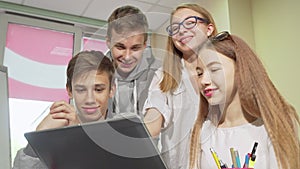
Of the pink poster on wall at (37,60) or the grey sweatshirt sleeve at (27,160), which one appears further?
the pink poster on wall at (37,60)

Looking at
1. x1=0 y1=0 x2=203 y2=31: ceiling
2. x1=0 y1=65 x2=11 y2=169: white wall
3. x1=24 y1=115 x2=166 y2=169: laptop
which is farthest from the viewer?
x1=0 y1=0 x2=203 y2=31: ceiling

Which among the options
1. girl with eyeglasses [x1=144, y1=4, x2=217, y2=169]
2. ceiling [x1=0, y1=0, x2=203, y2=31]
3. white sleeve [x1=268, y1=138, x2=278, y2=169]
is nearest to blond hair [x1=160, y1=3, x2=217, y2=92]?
girl with eyeglasses [x1=144, y1=4, x2=217, y2=169]


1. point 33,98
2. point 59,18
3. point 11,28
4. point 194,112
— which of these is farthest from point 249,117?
point 11,28

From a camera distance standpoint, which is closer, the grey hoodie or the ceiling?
the grey hoodie

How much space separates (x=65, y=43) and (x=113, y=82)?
2066mm

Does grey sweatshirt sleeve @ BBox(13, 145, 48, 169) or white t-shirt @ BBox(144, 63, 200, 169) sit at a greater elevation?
white t-shirt @ BBox(144, 63, 200, 169)

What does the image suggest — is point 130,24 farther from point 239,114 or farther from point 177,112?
point 239,114

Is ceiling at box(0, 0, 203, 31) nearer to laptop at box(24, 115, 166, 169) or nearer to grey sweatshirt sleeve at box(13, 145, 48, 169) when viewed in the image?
grey sweatshirt sleeve at box(13, 145, 48, 169)

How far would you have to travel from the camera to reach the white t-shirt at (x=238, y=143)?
2.51 ft

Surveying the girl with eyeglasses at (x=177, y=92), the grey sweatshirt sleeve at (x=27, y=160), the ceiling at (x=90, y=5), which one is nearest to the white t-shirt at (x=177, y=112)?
the girl with eyeglasses at (x=177, y=92)

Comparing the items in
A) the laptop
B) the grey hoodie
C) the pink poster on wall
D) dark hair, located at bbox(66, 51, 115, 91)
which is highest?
the pink poster on wall

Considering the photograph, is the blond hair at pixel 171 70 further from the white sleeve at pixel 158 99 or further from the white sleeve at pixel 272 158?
the white sleeve at pixel 272 158

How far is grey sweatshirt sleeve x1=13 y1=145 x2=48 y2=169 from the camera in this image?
73cm

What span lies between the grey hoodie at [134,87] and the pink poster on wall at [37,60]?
165cm
